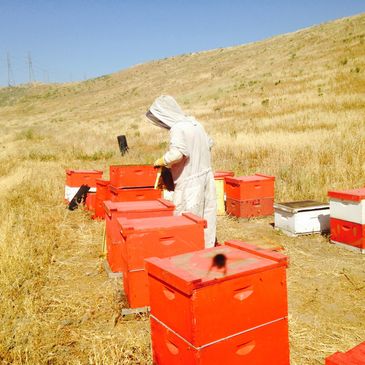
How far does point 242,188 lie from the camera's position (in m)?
7.95

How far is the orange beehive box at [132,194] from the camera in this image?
6766 mm

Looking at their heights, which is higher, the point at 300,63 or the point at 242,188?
the point at 300,63

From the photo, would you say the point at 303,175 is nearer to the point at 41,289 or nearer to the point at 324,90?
the point at 41,289

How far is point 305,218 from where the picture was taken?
Result: 6844 mm

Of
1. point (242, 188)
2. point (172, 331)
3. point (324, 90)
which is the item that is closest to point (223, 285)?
point (172, 331)

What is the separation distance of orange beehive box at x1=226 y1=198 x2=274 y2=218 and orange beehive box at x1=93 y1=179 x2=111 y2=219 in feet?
8.45

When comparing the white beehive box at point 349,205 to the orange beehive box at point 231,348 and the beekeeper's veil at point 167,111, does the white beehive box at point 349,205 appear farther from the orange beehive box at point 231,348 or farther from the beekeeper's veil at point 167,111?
the orange beehive box at point 231,348

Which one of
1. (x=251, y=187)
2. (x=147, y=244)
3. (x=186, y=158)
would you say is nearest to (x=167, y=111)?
(x=186, y=158)

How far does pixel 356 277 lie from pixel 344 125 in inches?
421

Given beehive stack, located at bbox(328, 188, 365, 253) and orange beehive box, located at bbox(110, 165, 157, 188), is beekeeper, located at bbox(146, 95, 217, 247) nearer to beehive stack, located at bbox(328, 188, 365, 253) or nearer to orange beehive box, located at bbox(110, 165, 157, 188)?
orange beehive box, located at bbox(110, 165, 157, 188)

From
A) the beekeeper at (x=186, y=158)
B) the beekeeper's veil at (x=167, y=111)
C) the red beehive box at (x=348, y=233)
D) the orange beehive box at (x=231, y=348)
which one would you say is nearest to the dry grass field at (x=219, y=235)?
the red beehive box at (x=348, y=233)

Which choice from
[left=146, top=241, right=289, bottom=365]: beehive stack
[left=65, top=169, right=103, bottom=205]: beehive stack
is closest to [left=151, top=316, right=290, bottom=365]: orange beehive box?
[left=146, top=241, right=289, bottom=365]: beehive stack

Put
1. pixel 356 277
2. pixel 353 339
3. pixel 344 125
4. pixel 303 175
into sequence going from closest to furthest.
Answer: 1. pixel 353 339
2. pixel 356 277
3. pixel 303 175
4. pixel 344 125

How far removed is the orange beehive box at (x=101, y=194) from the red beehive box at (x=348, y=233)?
392 cm
